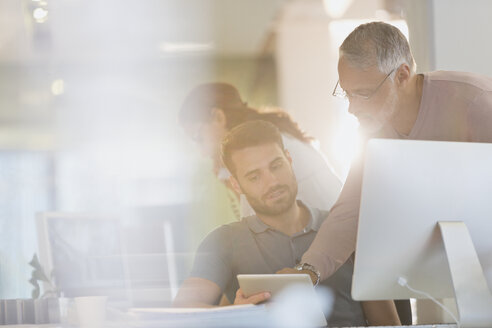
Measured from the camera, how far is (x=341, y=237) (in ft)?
7.64

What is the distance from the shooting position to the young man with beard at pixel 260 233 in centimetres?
253

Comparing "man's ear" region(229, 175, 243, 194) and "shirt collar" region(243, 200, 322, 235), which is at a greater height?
"man's ear" region(229, 175, 243, 194)

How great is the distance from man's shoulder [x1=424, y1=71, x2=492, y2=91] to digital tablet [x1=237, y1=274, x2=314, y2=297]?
0.94 metres

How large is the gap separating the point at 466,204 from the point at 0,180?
199cm

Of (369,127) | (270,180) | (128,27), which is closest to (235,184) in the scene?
(270,180)

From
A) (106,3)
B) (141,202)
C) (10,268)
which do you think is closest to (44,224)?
(10,268)

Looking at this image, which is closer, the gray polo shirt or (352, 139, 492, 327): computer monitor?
(352, 139, 492, 327): computer monitor

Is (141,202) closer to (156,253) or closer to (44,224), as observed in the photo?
(156,253)

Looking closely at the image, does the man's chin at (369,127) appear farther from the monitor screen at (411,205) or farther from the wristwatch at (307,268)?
the monitor screen at (411,205)

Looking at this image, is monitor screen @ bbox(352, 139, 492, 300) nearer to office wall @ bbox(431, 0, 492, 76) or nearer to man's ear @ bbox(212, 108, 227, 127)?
man's ear @ bbox(212, 108, 227, 127)

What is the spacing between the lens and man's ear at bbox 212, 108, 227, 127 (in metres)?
2.66

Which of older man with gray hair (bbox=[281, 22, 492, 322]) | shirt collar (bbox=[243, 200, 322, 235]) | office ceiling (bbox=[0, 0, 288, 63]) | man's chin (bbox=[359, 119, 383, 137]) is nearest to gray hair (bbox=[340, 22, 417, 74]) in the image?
older man with gray hair (bbox=[281, 22, 492, 322])

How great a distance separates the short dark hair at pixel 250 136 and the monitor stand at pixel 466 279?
1304mm

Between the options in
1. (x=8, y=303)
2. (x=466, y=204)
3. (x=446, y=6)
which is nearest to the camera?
(x=466, y=204)
